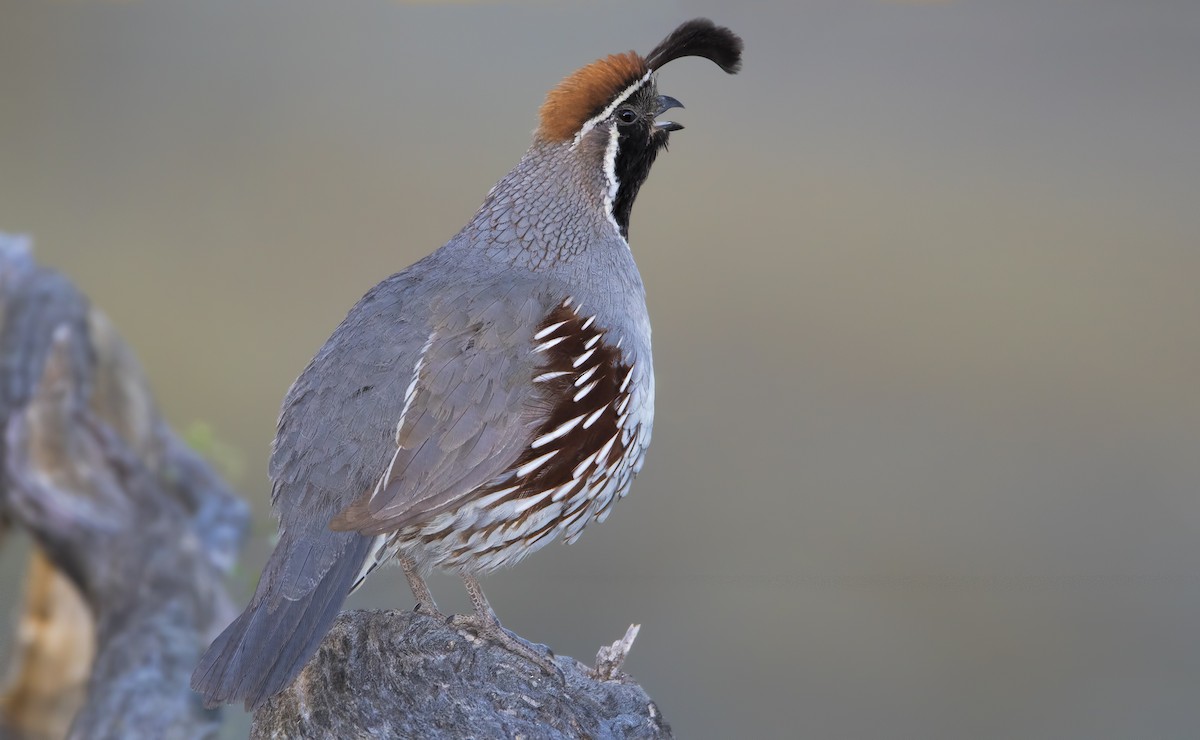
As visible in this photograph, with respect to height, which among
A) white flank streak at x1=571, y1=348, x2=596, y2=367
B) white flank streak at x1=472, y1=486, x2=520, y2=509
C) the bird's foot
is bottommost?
the bird's foot

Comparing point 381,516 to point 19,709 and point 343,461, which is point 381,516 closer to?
point 343,461

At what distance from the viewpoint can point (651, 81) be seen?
270 centimetres

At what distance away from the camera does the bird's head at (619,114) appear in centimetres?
262

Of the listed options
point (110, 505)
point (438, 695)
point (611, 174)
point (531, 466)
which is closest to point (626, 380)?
point (531, 466)

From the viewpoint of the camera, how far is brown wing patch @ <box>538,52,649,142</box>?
2617 mm

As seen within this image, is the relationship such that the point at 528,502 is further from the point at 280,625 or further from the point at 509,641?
the point at 280,625

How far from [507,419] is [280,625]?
600mm

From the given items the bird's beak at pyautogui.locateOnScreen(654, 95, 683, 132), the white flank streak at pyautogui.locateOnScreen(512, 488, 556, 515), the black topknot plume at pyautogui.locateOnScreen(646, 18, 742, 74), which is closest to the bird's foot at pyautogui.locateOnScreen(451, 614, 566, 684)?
the white flank streak at pyautogui.locateOnScreen(512, 488, 556, 515)

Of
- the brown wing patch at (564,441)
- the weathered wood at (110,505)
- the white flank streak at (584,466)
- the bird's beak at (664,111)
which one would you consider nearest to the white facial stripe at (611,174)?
the bird's beak at (664,111)

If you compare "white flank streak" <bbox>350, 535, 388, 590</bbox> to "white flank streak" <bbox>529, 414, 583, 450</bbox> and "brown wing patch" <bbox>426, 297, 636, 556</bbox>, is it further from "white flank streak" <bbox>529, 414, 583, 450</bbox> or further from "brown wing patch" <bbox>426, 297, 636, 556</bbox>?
"white flank streak" <bbox>529, 414, 583, 450</bbox>

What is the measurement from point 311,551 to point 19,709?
2.96 metres

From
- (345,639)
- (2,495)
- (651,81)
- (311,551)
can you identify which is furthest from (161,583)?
(651,81)

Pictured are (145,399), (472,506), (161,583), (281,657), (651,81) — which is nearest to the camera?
(281,657)

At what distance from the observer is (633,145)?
2.69 meters
